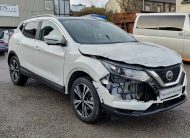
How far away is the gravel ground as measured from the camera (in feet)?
14.0

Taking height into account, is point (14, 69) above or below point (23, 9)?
below

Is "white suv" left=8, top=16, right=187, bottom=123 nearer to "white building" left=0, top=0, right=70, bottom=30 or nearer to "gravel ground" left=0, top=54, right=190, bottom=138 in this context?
"gravel ground" left=0, top=54, right=190, bottom=138

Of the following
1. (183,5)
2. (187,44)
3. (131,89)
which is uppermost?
(183,5)

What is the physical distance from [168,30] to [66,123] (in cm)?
731

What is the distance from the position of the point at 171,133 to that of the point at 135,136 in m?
0.53

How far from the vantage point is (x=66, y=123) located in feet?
15.4

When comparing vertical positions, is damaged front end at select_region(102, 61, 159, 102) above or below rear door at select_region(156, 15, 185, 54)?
below

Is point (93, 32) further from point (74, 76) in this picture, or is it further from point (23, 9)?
point (23, 9)

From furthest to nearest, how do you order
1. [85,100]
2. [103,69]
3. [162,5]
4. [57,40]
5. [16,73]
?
1. [162,5]
2. [16,73]
3. [57,40]
4. [85,100]
5. [103,69]

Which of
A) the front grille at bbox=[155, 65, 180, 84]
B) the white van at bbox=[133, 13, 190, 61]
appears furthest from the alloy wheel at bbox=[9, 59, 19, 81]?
the white van at bbox=[133, 13, 190, 61]

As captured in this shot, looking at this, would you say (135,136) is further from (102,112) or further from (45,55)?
(45,55)

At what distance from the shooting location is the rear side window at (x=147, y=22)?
11.4 meters

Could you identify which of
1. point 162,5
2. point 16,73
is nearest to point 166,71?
point 16,73

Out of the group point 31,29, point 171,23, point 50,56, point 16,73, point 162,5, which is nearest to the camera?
point 50,56
